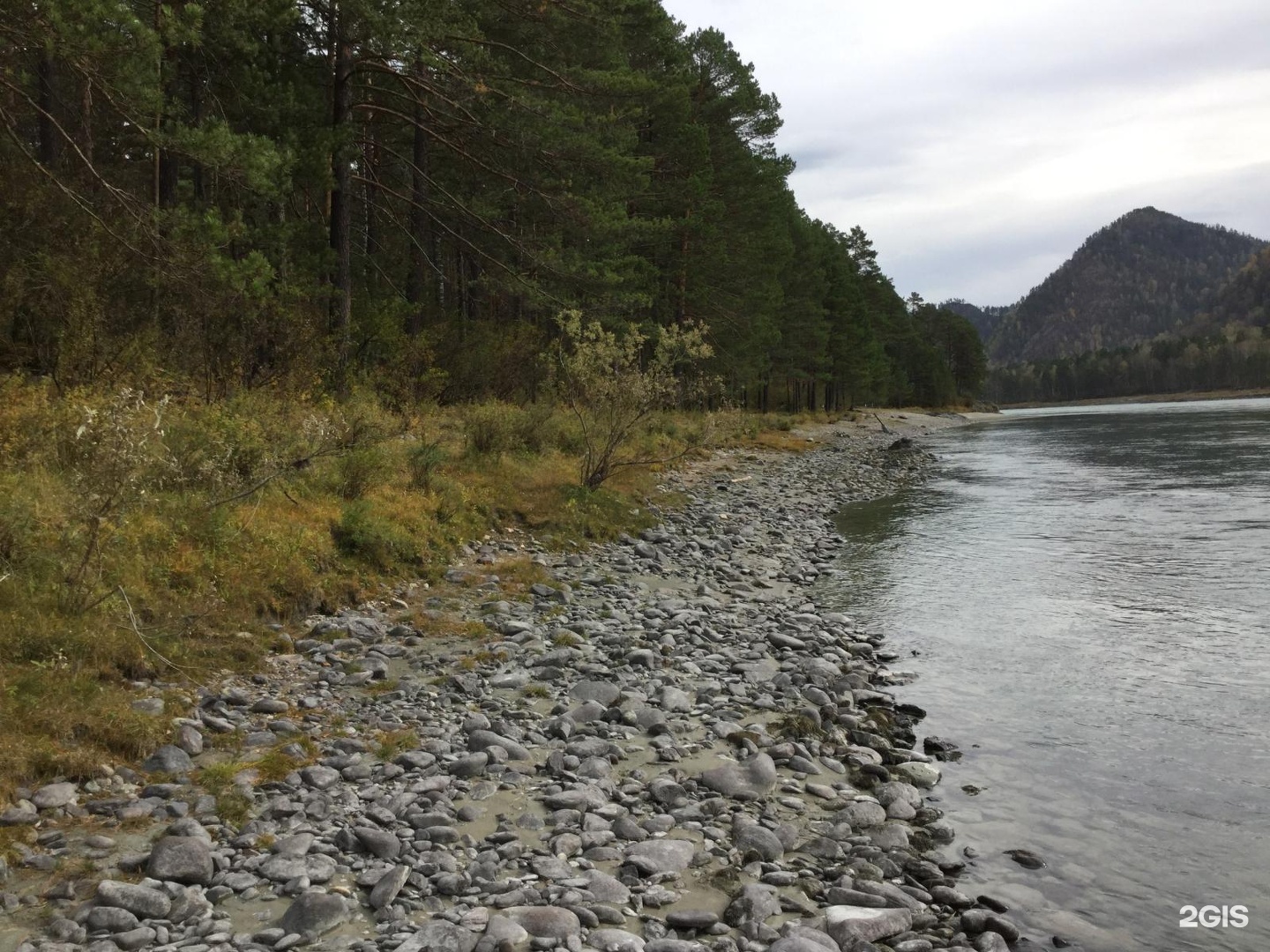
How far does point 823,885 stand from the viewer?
448 cm

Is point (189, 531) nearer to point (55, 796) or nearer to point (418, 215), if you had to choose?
point (55, 796)

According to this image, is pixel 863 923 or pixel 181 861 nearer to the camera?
pixel 181 861

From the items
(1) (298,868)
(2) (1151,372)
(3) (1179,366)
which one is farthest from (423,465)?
(2) (1151,372)

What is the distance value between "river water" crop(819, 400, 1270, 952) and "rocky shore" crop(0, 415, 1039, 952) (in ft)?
1.50

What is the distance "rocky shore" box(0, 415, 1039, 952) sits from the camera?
12.4 ft

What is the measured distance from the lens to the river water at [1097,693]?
475 centimetres

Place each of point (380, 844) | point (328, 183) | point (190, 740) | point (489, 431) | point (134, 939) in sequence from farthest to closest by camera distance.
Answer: point (328, 183) → point (489, 431) → point (190, 740) → point (380, 844) → point (134, 939)

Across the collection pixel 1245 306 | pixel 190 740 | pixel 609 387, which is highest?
pixel 1245 306

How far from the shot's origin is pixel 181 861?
394cm

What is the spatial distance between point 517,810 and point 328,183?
1488cm

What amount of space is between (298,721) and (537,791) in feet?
5.99

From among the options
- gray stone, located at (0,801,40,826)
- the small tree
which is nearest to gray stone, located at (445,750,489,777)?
gray stone, located at (0,801,40,826)

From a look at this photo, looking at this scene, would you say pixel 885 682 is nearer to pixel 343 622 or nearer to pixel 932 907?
pixel 932 907

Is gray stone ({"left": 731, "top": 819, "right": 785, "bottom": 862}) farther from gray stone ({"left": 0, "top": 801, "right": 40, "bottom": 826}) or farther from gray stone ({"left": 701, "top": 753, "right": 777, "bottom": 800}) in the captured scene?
gray stone ({"left": 0, "top": 801, "right": 40, "bottom": 826})
